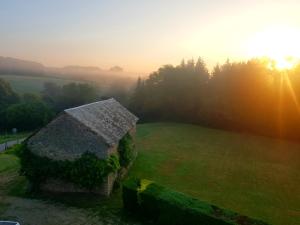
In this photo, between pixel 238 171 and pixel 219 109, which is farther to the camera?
pixel 219 109

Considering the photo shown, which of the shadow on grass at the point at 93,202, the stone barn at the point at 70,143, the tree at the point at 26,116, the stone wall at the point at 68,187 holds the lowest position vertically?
the tree at the point at 26,116

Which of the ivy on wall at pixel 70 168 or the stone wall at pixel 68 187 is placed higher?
the ivy on wall at pixel 70 168

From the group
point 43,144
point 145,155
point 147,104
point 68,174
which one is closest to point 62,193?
point 68,174

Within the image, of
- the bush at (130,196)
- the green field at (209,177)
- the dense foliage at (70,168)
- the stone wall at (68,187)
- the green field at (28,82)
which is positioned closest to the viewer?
the bush at (130,196)

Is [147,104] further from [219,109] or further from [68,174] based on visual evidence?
[68,174]

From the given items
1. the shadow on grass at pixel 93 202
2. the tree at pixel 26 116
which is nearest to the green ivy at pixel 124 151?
the shadow on grass at pixel 93 202

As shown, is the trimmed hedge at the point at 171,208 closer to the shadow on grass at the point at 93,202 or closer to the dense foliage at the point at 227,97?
the shadow on grass at the point at 93,202

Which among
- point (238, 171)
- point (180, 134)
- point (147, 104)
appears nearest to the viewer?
point (238, 171)

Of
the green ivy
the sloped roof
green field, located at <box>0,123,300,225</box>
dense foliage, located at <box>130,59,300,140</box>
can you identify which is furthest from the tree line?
the green ivy
